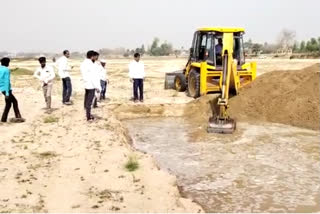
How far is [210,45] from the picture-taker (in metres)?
15.7

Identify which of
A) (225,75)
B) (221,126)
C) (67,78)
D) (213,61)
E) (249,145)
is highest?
(213,61)

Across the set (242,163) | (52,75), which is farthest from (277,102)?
(52,75)

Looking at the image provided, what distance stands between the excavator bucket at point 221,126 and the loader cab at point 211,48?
15.2 feet

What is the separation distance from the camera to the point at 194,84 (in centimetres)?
1630

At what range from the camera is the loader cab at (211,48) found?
1559cm

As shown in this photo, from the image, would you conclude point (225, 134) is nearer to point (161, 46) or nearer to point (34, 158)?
point (34, 158)

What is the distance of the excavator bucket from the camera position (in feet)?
36.3

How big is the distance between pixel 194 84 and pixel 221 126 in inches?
210

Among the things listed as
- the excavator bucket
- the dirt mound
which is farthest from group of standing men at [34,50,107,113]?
the dirt mound

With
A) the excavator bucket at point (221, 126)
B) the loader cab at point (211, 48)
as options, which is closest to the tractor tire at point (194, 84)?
the loader cab at point (211, 48)

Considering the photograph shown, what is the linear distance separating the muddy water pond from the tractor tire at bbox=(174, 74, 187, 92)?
18.6 ft

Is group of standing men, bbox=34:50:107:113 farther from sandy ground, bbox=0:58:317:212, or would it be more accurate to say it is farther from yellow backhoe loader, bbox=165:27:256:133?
yellow backhoe loader, bbox=165:27:256:133

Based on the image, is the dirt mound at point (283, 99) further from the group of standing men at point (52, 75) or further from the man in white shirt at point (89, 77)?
the man in white shirt at point (89, 77)

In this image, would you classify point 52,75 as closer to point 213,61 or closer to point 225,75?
point 225,75
